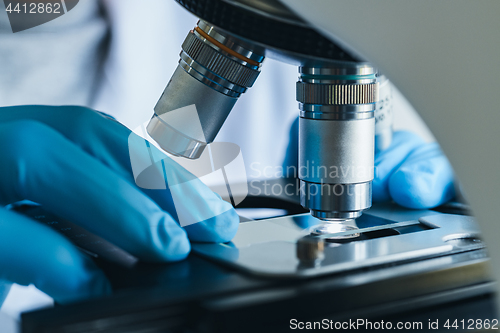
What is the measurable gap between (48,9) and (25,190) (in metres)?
0.47

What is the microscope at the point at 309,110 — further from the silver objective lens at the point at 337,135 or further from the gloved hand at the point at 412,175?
the gloved hand at the point at 412,175

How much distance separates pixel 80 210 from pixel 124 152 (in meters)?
0.11

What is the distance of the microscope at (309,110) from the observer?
0.37 metres

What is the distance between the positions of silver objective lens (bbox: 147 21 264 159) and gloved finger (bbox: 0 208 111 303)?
12 cm

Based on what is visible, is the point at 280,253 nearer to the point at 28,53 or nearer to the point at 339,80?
the point at 339,80

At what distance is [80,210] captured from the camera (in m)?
0.40

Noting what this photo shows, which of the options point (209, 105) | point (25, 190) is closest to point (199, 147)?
point (209, 105)

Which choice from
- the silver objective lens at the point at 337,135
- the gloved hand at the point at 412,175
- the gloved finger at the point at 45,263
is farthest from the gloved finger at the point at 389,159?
the gloved finger at the point at 45,263

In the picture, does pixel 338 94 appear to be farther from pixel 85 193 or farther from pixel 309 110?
pixel 85 193

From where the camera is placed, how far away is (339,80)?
0.37m

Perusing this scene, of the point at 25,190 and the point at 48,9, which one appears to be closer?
the point at 25,190

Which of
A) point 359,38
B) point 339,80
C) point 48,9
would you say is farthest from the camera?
point 48,9

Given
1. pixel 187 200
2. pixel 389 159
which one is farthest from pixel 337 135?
pixel 389 159

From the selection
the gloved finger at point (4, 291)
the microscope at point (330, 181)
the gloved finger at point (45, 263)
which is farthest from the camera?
the gloved finger at point (4, 291)
